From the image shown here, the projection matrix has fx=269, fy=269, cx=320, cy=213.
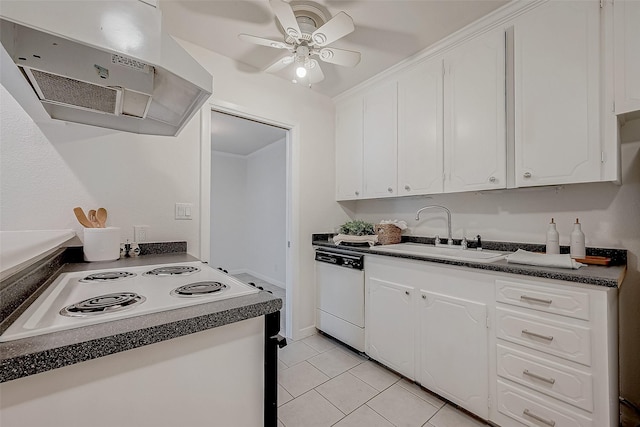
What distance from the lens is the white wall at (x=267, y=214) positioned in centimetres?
457

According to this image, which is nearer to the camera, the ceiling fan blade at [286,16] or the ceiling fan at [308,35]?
the ceiling fan blade at [286,16]

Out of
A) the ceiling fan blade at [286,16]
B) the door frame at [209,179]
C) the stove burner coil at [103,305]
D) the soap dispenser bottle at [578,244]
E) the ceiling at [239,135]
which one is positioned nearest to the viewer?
the stove burner coil at [103,305]

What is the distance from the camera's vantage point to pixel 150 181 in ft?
6.23

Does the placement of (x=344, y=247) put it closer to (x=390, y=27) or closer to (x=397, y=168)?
(x=397, y=168)

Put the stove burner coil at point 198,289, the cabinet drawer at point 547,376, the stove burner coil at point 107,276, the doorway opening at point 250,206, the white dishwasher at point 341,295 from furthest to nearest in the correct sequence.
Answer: the doorway opening at point 250,206 < the white dishwasher at point 341,295 < the cabinet drawer at point 547,376 < the stove burner coil at point 107,276 < the stove burner coil at point 198,289

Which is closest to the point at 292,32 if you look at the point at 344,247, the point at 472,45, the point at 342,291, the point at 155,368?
the point at 472,45

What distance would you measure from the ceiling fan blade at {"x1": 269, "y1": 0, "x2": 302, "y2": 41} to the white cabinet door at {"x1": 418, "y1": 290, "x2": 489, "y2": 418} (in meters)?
1.81

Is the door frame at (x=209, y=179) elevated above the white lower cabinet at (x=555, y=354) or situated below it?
above

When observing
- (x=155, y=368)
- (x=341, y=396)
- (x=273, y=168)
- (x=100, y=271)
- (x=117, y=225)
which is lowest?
(x=341, y=396)

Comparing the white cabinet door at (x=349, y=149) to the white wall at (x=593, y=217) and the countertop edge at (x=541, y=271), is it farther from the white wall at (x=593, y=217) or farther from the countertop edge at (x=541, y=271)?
the countertop edge at (x=541, y=271)

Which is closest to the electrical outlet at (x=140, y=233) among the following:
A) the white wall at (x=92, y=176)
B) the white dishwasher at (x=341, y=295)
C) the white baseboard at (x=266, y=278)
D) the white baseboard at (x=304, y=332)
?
the white wall at (x=92, y=176)

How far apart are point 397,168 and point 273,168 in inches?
112

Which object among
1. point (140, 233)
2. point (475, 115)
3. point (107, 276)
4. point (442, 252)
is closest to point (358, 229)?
point (442, 252)

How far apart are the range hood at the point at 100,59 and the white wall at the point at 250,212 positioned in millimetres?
3341
